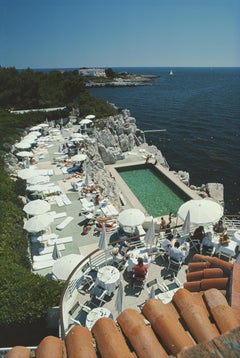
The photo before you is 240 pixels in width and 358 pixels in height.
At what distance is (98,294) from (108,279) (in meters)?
0.63

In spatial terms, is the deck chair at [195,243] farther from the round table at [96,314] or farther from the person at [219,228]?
the round table at [96,314]

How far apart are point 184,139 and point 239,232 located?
131 feet

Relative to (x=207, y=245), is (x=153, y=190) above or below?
below

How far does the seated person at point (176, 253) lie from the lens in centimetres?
991

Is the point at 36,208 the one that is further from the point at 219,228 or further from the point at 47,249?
the point at 219,228

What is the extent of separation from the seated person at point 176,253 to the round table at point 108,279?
219cm

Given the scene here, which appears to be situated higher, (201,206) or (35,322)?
(201,206)

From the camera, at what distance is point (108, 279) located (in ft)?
30.1

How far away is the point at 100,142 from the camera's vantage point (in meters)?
32.8

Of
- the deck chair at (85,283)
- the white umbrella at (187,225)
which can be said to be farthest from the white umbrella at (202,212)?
the deck chair at (85,283)

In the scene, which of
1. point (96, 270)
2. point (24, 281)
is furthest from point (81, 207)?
point (24, 281)

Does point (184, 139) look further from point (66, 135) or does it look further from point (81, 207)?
point (81, 207)

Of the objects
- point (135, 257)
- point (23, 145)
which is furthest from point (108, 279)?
point (23, 145)

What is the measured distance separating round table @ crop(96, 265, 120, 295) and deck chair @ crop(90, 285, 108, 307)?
18 centimetres
